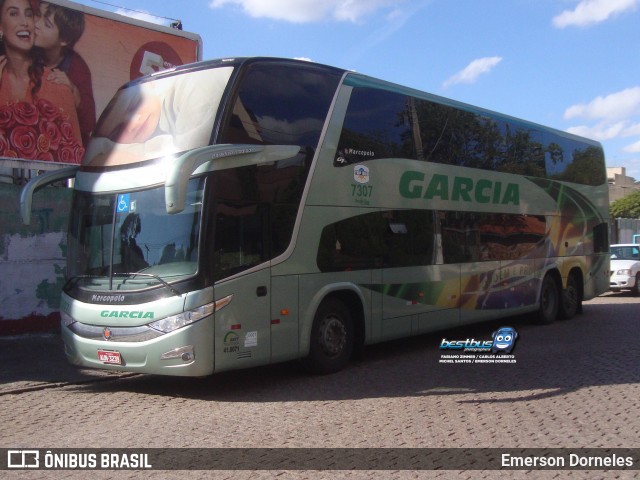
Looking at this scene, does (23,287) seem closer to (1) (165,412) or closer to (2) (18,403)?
(2) (18,403)

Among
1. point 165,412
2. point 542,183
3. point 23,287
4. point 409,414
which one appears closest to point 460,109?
point 542,183

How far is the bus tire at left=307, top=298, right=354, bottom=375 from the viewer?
9.09 m

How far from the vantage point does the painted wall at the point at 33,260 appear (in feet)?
40.0

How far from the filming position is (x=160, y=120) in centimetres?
832

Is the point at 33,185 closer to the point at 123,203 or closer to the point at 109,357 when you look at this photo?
the point at 123,203

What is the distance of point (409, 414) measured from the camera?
23.4ft

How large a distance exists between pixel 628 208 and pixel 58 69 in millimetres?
58914

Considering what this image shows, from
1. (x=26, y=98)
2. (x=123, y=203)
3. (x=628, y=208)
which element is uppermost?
(x=628, y=208)

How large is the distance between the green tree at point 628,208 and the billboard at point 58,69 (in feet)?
184

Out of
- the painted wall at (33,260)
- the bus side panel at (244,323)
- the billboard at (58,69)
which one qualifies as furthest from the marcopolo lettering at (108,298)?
the billboard at (58,69)

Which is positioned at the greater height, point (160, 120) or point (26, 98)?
point (26, 98)

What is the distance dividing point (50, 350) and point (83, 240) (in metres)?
3.79

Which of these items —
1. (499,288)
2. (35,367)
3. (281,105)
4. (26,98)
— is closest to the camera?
(281,105)

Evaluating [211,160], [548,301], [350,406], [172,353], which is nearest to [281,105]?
[211,160]
